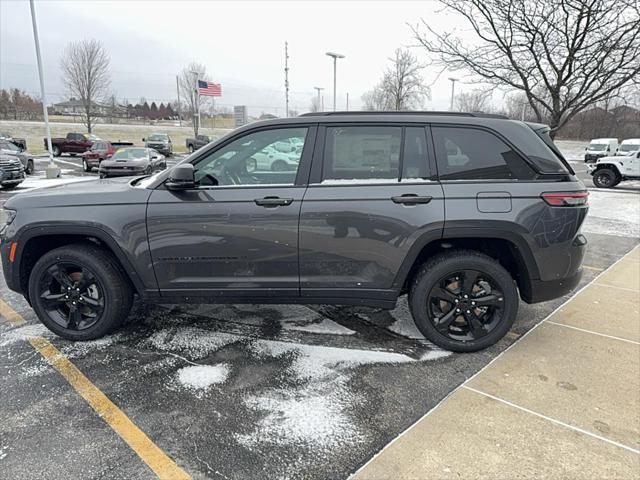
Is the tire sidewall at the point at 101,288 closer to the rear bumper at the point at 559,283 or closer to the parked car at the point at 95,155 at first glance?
the rear bumper at the point at 559,283

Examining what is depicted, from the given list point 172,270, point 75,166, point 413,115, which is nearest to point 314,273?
point 172,270

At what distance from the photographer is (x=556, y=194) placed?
10.3ft

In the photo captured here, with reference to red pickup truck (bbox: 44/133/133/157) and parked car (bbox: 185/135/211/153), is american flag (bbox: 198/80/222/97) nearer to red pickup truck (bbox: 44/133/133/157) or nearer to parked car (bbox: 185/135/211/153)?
parked car (bbox: 185/135/211/153)

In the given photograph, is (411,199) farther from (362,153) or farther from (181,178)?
(181,178)

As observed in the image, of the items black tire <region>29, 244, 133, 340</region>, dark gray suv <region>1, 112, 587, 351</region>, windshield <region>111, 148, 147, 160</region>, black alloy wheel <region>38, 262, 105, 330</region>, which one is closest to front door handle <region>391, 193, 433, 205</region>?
dark gray suv <region>1, 112, 587, 351</region>

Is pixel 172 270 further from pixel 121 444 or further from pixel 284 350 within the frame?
pixel 121 444

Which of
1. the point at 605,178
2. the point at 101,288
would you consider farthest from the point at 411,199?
the point at 605,178

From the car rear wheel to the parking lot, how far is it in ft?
48.7

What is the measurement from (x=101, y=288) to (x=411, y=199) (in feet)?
8.25

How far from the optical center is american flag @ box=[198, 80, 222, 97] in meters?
37.0

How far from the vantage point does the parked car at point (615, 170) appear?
15.9 metres

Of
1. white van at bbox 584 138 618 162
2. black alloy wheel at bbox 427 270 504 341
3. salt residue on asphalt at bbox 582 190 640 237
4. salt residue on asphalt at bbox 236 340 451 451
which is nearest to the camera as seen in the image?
salt residue on asphalt at bbox 236 340 451 451

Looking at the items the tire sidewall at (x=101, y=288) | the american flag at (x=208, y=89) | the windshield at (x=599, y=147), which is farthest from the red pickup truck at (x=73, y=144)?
the windshield at (x=599, y=147)

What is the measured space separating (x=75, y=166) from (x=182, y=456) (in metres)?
25.2
